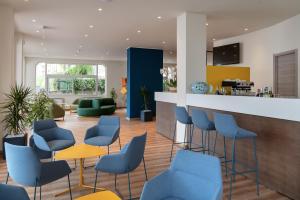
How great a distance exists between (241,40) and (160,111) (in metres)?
3.79

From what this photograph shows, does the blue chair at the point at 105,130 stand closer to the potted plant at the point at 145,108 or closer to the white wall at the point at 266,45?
the white wall at the point at 266,45

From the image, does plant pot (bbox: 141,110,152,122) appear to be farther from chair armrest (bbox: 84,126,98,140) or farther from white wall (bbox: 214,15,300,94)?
chair armrest (bbox: 84,126,98,140)

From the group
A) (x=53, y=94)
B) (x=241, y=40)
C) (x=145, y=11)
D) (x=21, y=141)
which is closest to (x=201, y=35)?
(x=145, y=11)

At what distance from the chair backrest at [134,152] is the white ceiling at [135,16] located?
350cm

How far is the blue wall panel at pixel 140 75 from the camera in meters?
11.1

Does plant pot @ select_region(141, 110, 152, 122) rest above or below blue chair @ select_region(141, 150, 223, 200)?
below

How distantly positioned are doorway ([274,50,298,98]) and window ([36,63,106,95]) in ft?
39.1

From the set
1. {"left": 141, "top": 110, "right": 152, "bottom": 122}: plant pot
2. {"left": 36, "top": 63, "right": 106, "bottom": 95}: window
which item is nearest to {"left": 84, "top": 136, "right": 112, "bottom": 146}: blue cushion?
{"left": 141, "top": 110, "right": 152, "bottom": 122}: plant pot

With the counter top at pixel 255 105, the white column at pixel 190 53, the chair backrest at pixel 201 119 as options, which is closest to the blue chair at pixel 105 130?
the chair backrest at pixel 201 119

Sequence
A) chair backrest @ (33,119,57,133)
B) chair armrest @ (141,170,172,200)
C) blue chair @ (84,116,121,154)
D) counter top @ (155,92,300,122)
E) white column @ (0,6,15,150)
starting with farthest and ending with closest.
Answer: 1. white column @ (0,6,15,150)
2. blue chair @ (84,116,121,154)
3. chair backrest @ (33,119,57,133)
4. counter top @ (155,92,300,122)
5. chair armrest @ (141,170,172,200)

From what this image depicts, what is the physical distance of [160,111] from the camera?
24.8ft

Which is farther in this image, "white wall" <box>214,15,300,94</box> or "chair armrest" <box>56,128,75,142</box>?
"white wall" <box>214,15,300,94</box>

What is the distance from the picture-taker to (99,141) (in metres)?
3.98

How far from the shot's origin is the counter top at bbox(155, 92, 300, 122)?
3.03m
